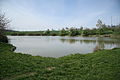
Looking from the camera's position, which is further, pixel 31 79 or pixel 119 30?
pixel 119 30

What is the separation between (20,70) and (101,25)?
63326mm

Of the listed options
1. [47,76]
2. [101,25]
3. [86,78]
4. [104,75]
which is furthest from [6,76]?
[101,25]

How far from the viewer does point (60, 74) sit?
551cm

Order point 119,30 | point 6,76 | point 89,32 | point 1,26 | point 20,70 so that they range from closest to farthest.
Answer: point 6,76, point 20,70, point 1,26, point 119,30, point 89,32

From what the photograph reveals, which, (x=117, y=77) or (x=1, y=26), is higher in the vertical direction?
(x=1, y=26)

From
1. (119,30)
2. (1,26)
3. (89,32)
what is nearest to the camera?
(1,26)

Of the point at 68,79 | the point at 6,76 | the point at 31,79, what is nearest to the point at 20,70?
the point at 6,76

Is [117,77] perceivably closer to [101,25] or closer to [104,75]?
[104,75]

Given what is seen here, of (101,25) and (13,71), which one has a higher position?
(101,25)

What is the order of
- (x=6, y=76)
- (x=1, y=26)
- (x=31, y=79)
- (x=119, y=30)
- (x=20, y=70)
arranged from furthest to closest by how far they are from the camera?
(x=119, y=30)
(x=1, y=26)
(x=20, y=70)
(x=6, y=76)
(x=31, y=79)

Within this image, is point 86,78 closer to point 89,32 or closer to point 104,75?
point 104,75

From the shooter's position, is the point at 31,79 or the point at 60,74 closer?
the point at 31,79

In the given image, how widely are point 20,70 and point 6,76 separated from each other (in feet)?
2.89

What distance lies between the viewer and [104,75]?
5.23 meters
